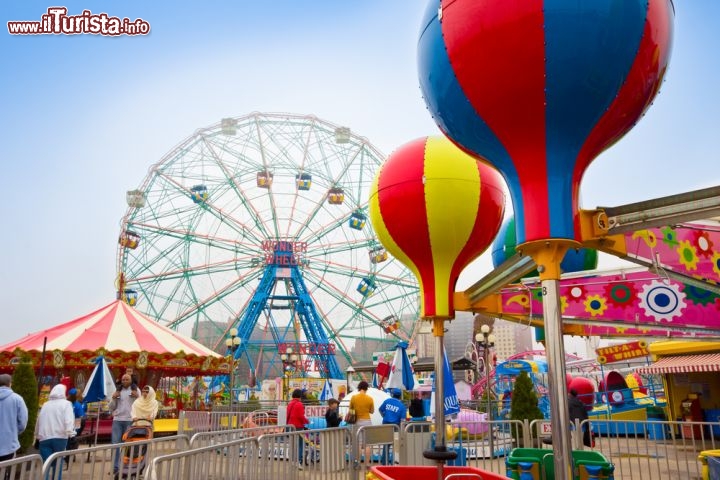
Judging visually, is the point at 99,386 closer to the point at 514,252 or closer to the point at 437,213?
the point at 514,252

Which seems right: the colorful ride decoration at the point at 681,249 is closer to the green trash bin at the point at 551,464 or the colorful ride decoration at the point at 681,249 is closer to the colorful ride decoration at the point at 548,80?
the colorful ride decoration at the point at 548,80

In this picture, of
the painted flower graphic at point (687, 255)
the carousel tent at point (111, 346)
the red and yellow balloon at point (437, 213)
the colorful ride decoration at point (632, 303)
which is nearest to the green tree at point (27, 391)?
the carousel tent at point (111, 346)

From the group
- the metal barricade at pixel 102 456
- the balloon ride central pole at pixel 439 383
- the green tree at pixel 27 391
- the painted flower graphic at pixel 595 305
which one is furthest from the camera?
the green tree at pixel 27 391

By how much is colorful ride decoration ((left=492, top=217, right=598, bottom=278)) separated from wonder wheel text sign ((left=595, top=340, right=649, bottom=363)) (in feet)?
24.4

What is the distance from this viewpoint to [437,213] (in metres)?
6.81

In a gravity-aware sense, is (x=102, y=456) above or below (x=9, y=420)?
below

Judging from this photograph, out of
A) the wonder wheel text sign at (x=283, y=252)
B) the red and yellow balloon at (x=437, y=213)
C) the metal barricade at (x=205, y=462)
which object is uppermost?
the wonder wheel text sign at (x=283, y=252)

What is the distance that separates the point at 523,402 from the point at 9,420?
9.59 metres

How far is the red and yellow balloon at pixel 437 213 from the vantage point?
683cm

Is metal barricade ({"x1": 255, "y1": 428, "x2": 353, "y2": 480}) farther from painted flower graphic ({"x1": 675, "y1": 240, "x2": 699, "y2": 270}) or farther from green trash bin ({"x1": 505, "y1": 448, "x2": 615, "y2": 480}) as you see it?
painted flower graphic ({"x1": 675, "y1": 240, "x2": 699, "y2": 270})

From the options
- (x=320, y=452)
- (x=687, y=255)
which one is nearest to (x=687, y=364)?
(x=687, y=255)

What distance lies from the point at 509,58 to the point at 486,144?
72 centimetres

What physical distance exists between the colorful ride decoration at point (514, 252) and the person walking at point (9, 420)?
23.8ft

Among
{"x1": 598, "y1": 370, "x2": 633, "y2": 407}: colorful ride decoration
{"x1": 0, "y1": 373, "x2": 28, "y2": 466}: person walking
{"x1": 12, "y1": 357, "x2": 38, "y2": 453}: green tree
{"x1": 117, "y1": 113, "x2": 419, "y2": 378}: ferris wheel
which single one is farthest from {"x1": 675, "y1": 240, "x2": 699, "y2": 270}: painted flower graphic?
{"x1": 117, "y1": 113, "x2": 419, "y2": 378}: ferris wheel
